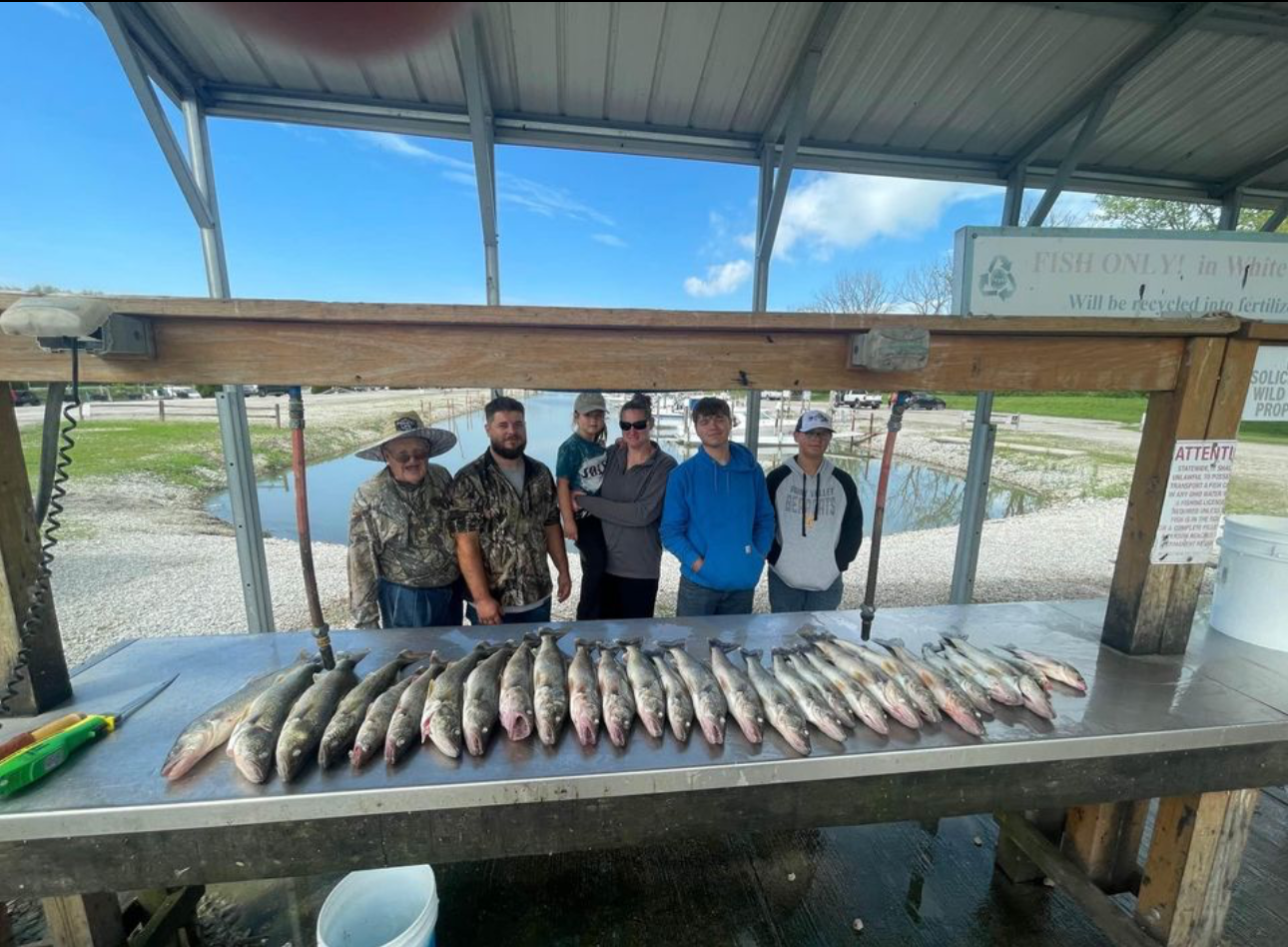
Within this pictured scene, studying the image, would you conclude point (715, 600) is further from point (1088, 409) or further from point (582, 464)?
point (1088, 409)

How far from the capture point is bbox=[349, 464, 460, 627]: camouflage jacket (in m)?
3.00

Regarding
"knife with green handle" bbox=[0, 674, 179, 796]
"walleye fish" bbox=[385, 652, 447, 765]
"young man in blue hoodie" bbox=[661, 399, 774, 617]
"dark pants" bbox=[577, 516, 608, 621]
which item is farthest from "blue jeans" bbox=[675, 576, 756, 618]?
"knife with green handle" bbox=[0, 674, 179, 796]

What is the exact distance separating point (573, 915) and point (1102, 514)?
13191 millimetres

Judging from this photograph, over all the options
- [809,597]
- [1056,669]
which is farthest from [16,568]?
[1056,669]

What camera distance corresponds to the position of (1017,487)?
15781 millimetres

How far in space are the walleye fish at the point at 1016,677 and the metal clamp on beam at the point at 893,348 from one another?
1.20m

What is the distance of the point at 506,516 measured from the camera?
313cm

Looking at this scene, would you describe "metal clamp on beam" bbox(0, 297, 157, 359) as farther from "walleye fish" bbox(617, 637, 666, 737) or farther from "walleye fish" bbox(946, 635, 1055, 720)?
"walleye fish" bbox(946, 635, 1055, 720)

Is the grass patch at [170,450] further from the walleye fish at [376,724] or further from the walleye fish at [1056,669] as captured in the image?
the walleye fish at [1056,669]

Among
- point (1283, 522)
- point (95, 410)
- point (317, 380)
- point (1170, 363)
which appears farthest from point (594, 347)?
point (95, 410)

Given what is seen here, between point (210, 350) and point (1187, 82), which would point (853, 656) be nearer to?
point (210, 350)

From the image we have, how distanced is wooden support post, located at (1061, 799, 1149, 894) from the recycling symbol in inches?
103

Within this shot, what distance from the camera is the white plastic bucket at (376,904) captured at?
1.98 meters

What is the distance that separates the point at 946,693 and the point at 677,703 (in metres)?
0.95
